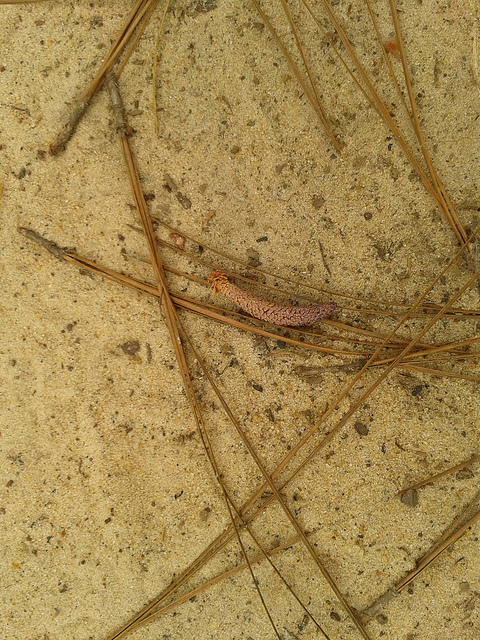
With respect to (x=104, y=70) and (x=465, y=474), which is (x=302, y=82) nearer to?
(x=104, y=70)

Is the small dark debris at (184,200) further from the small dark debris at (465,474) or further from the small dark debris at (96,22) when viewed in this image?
the small dark debris at (465,474)

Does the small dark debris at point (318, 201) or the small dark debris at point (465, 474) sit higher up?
the small dark debris at point (318, 201)

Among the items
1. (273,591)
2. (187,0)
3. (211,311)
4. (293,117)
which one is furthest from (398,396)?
(187,0)

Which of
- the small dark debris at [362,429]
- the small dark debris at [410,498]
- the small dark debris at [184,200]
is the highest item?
the small dark debris at [184,200]

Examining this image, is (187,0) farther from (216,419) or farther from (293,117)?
(216,419)

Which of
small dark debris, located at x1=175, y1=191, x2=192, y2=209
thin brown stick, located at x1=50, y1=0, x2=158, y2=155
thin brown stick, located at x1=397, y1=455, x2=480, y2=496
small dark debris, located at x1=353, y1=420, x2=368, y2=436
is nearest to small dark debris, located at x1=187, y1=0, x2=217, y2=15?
thin brown stick, located at x1=50, y1=0, x2=158, y2=155

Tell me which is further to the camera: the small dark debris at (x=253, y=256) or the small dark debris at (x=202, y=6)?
the small dark debris at (x=253, y=256)

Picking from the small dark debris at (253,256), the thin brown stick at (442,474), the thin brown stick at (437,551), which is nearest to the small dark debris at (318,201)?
the small dark debris at (253,256)
